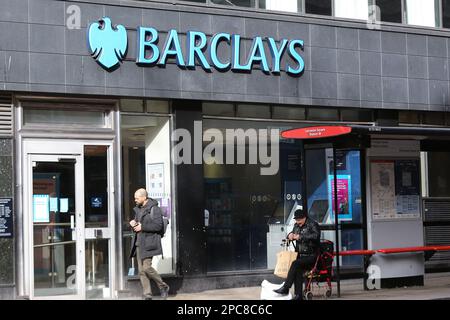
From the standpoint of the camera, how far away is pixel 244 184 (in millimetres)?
15547

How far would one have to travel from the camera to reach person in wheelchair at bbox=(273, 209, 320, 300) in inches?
504

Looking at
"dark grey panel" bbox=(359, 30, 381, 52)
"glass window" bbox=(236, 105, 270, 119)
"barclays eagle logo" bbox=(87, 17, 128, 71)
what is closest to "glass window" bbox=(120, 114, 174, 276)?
"barclays eagle logo" bbox=(87, 17, 128, 71)

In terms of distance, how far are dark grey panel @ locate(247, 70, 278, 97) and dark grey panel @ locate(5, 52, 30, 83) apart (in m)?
4.25

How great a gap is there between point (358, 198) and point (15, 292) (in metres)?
6.60

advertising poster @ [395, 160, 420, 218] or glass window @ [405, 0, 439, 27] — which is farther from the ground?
glass window @ [405, 0, 439, 27]

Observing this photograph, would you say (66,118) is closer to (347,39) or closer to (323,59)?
(323,59)

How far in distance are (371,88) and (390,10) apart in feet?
6.05

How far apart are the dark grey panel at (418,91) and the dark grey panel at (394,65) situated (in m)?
0.28

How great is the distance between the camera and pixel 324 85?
16.1 metres

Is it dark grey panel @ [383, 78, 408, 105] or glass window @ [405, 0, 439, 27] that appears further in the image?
glass window @ [405, 0, 439, 27]

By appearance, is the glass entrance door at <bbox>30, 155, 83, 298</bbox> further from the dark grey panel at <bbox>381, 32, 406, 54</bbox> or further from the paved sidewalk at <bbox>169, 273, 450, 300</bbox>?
the dark grey panel at <bbox>381, 32, 406, 54</bbox>

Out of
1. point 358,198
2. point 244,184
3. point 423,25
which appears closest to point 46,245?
point 244,184

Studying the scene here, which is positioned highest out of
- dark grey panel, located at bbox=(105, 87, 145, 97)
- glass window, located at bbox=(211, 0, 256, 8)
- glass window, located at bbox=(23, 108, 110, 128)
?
glass window, located at bbox=(211, 0, 256, 8)
